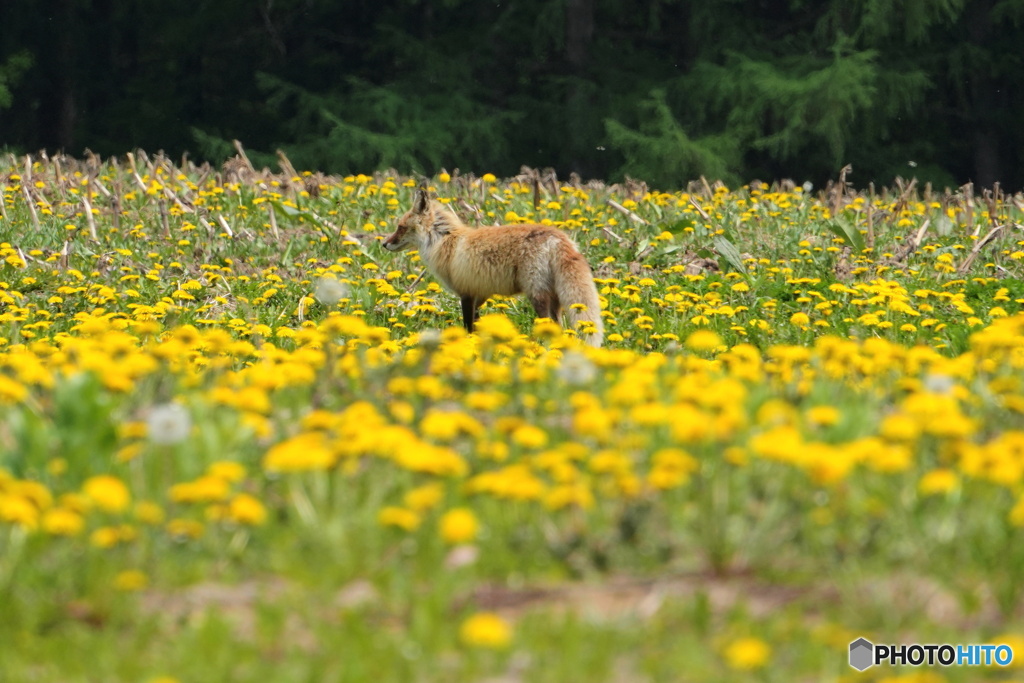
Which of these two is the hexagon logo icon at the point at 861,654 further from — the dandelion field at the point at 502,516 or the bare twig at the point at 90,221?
the bare twig at the point at 90,221

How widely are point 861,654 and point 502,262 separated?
620 cm

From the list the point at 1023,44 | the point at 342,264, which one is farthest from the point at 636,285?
the point at 1023,44

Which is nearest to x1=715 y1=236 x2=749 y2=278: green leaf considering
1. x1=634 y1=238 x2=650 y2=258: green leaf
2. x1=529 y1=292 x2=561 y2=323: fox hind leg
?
x1=634 y1=238 x2=650 y2=258: green leaf

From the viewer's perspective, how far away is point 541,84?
2933 cm

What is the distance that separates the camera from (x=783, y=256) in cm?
1116

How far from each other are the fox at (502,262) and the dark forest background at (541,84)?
14.6 m

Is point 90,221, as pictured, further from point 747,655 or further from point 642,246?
point 747,655

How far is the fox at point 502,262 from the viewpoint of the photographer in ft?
28.2

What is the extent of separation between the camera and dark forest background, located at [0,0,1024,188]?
24875 millimetres

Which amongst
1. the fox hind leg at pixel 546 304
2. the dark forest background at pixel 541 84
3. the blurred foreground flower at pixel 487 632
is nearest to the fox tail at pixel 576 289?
the fox hind leg at pixel 546 304

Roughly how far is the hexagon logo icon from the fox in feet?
16.3

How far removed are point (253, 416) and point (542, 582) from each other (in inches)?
51.6

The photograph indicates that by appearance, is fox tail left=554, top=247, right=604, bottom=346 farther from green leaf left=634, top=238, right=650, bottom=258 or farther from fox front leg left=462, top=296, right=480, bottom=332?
green leaf left=634, top=238, right=650, bottom=258

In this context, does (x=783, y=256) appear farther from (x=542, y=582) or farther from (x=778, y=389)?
(x=542, y=582)
